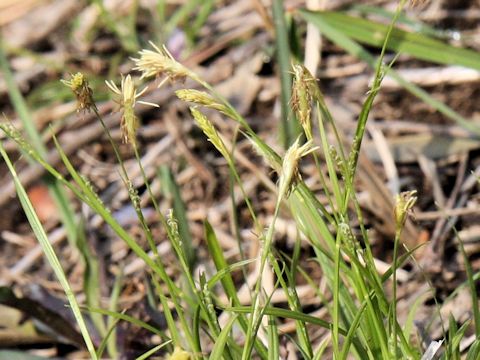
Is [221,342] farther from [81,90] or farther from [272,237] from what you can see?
[81,90]

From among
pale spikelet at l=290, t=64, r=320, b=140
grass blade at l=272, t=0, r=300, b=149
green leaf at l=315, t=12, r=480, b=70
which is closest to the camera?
pale spikelet at l=290, t=64, r=320, b=140

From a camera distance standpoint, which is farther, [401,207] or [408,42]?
[408,42]

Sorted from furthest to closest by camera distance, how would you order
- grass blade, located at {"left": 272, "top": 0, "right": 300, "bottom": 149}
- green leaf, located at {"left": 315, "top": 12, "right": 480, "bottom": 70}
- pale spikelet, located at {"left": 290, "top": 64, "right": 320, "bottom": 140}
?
grass blade, located at {"left": 272, "top": 0, "right": 300, "bottom": 149}, green leaf, located at {"left": 315, "top": 12, "right": 480, "bottom": 70}, pale spikelet, located at {"left": 290, "top": 64, "right": 320, "bottom": 140}

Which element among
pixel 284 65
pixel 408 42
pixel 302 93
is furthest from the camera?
pixel 284 65

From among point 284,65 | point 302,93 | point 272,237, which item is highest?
point 302,93

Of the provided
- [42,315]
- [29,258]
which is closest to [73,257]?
[29,258]

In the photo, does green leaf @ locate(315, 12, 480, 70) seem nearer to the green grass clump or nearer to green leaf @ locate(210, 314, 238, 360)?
the green grass clump

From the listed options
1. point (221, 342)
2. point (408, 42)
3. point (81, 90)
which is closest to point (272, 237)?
point (221, 342)

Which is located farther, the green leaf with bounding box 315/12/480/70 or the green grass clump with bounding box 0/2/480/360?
the green leaf with bounding box 315/12/480/70

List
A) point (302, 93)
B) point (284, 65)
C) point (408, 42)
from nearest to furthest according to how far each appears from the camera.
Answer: point (302, 93) → point (408, 42) → point (284, 65)

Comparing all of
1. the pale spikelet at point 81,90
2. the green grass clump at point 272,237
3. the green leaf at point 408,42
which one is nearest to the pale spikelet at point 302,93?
the green grass clump at point 272,237

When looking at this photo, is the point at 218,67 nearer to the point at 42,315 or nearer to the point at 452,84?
the point at 452,84

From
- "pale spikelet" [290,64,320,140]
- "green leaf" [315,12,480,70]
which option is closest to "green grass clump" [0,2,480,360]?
"pale spikelet" [290,64,320,140]
